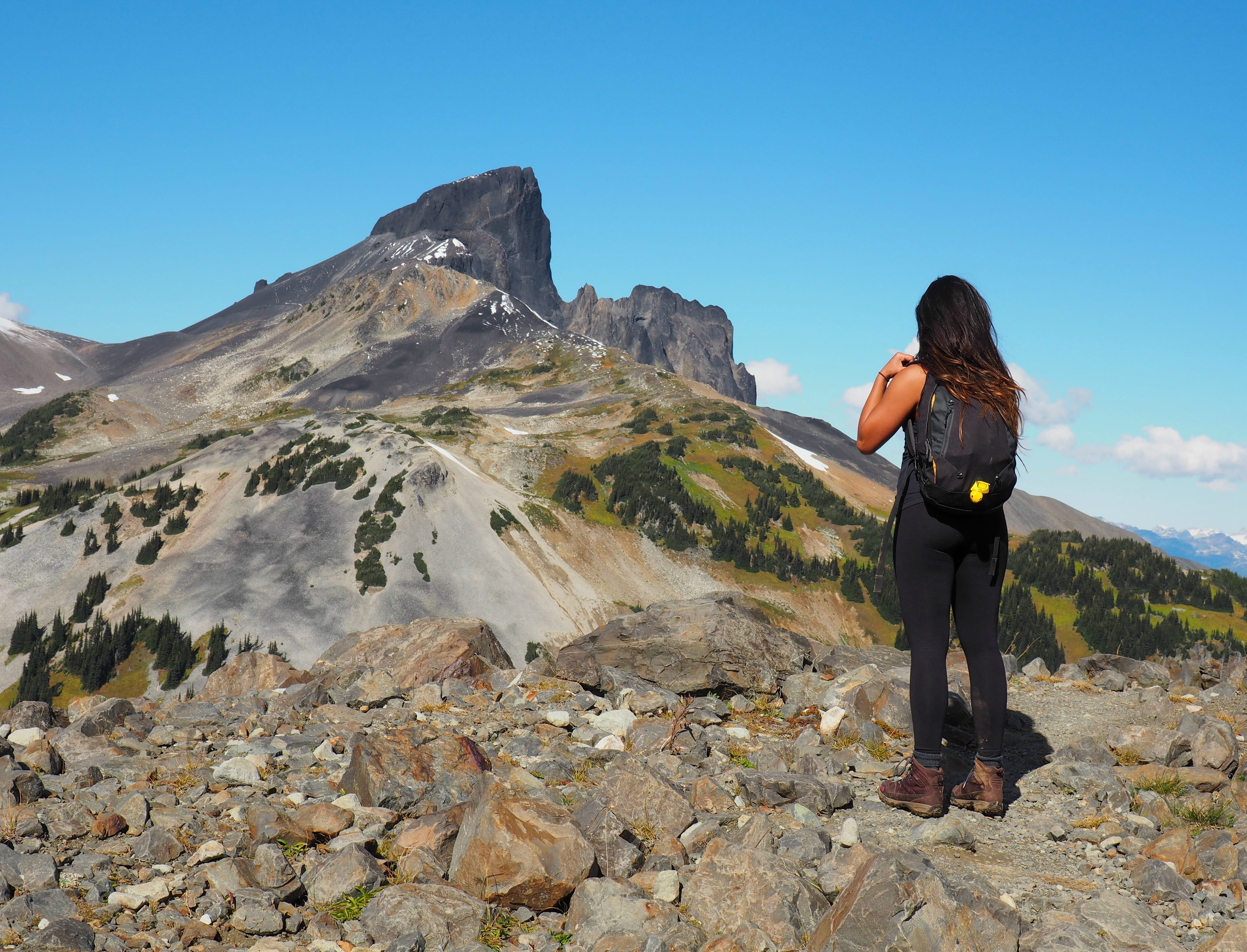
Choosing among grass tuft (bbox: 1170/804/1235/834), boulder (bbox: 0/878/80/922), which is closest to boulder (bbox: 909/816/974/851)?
grass tuft (bbox: 1170/804/1235/834)

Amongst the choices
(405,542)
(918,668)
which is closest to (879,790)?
(918,668)

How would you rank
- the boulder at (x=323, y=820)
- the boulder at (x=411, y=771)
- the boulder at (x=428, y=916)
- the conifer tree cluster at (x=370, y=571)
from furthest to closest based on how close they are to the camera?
the conifer tree cluster at (x=370, y=571), the boulder at (x=411, y=771), the boulder at (x=323, y=820), the boulder at (x=428, y=916)

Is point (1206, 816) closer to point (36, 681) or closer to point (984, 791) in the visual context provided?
point (984, 791)

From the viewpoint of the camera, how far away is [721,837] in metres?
4.66

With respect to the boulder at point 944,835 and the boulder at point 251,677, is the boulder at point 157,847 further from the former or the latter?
the boulder at point 944,835

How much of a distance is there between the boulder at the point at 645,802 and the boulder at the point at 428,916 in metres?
1.12

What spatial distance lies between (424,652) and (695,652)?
12.0ft

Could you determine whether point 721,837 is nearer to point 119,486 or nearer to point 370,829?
point 370,829

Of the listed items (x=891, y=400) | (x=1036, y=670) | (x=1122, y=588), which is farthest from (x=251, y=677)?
(x=1122, y=588)

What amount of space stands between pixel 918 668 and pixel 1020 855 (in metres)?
1.16

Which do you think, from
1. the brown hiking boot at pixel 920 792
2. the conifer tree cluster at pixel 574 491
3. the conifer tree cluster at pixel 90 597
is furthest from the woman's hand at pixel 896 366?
the conifer tree cluster at pixel 574 491

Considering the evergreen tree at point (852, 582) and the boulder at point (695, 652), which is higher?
the boulder at point (695, 652)

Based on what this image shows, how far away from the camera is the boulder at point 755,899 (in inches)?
147

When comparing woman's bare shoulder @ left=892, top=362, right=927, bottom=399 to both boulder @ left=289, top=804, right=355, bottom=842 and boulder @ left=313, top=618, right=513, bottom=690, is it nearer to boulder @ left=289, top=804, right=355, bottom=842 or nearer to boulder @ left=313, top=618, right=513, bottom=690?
boulder @ left=289, top=804, right=355, bottom=842
